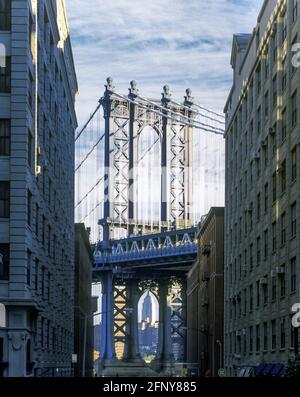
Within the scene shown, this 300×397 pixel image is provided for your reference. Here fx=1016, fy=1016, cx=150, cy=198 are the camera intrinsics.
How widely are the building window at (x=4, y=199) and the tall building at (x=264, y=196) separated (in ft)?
46.7

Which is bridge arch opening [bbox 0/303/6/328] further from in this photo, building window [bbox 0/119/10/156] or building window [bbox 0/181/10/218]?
building window [bbox 0/119/10/156]

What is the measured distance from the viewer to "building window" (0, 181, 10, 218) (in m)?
43.6

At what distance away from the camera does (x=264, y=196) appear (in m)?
63.8

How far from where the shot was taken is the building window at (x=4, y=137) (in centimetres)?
4391

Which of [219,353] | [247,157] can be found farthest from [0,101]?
[219,353]

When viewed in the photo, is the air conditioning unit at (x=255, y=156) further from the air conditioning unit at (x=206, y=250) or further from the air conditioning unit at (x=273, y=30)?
the air conditioning unit at (x=206, y=250)

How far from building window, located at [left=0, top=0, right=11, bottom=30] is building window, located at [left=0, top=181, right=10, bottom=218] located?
6.88 metres

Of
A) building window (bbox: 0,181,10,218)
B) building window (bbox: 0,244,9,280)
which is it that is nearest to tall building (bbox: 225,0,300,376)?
building window (bbox: 0,244,9,280)

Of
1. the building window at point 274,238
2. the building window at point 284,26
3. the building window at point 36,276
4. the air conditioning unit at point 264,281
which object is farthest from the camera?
the air conditioning unit at point 264,281

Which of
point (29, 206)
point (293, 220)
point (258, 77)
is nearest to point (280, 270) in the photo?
point (293, 220)

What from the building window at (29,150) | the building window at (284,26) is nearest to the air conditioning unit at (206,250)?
the building window at (284,26)
